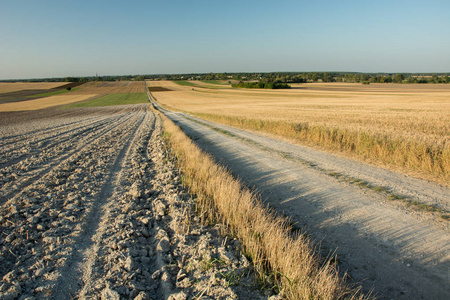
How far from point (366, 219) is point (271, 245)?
3075 millimetres

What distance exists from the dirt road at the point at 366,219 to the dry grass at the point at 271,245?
2.02 feet

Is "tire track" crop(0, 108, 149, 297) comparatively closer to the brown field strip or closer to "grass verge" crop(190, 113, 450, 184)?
"grass verge" crop(190, 113, 450, 184)

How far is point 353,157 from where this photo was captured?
10.5 metres

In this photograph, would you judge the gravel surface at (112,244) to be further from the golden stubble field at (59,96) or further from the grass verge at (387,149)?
the golden stubble field at (59,96)

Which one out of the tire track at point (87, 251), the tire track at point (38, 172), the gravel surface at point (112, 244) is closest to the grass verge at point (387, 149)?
the gravel surface at point (112, 244)

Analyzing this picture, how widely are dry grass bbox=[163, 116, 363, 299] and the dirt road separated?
24.3 inches

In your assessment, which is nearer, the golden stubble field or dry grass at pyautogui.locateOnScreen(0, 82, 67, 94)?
the golden stubble field

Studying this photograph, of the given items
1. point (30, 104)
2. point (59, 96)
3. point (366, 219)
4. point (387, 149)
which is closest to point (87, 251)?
point (366, 219)

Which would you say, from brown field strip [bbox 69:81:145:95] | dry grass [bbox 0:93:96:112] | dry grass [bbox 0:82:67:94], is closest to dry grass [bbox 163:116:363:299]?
dry grass [bbox 0:93:96:112]

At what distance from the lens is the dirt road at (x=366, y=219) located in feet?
12.5

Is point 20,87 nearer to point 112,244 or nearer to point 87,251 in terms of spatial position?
point 87,251

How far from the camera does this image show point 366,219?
5.42 metres

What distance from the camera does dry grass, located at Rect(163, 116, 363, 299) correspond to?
292cm

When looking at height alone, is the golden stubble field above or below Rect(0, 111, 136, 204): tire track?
above
